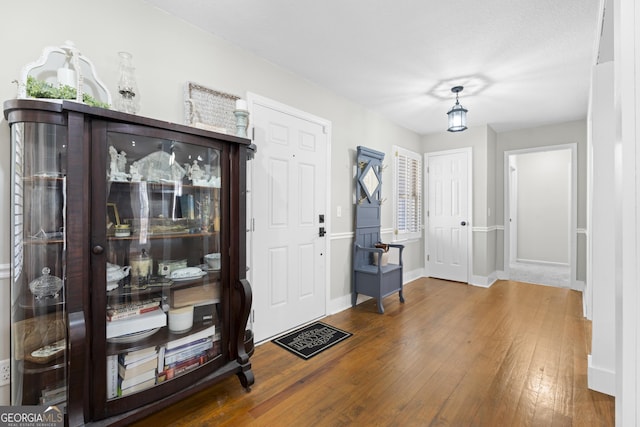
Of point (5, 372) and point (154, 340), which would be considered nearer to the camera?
point (5, 372)

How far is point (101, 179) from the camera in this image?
1417 mm

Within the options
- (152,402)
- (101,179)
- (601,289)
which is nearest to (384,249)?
(601,289)

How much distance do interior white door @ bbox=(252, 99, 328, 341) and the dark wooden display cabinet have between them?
0.70m

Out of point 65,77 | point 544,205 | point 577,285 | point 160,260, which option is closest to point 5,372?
point 160,260

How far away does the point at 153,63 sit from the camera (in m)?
1.99

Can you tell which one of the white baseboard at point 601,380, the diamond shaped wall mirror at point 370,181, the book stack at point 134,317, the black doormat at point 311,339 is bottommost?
the black doormat at point 311,339

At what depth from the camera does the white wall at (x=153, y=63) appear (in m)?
1.51

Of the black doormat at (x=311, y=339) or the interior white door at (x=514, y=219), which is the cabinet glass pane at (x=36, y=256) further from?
the interior white door at (x=514, y=219)

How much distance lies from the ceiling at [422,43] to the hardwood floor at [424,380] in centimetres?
260

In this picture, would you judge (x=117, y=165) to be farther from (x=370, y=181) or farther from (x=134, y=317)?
(x=370, y=181)

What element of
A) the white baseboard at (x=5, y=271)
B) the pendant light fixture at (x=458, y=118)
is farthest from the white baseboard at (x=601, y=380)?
the white baseboard at (x=5, y=271)

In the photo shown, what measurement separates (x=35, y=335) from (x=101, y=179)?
0.84 meters

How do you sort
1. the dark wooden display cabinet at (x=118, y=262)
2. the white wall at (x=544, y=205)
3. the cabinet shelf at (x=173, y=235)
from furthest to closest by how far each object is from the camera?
the white wall at (x=544, y=205) → the cabinet shelf at (x=173, y=235) → the dark wooden display cabinet at (x=118, y=262)

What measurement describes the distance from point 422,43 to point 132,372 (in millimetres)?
3063
